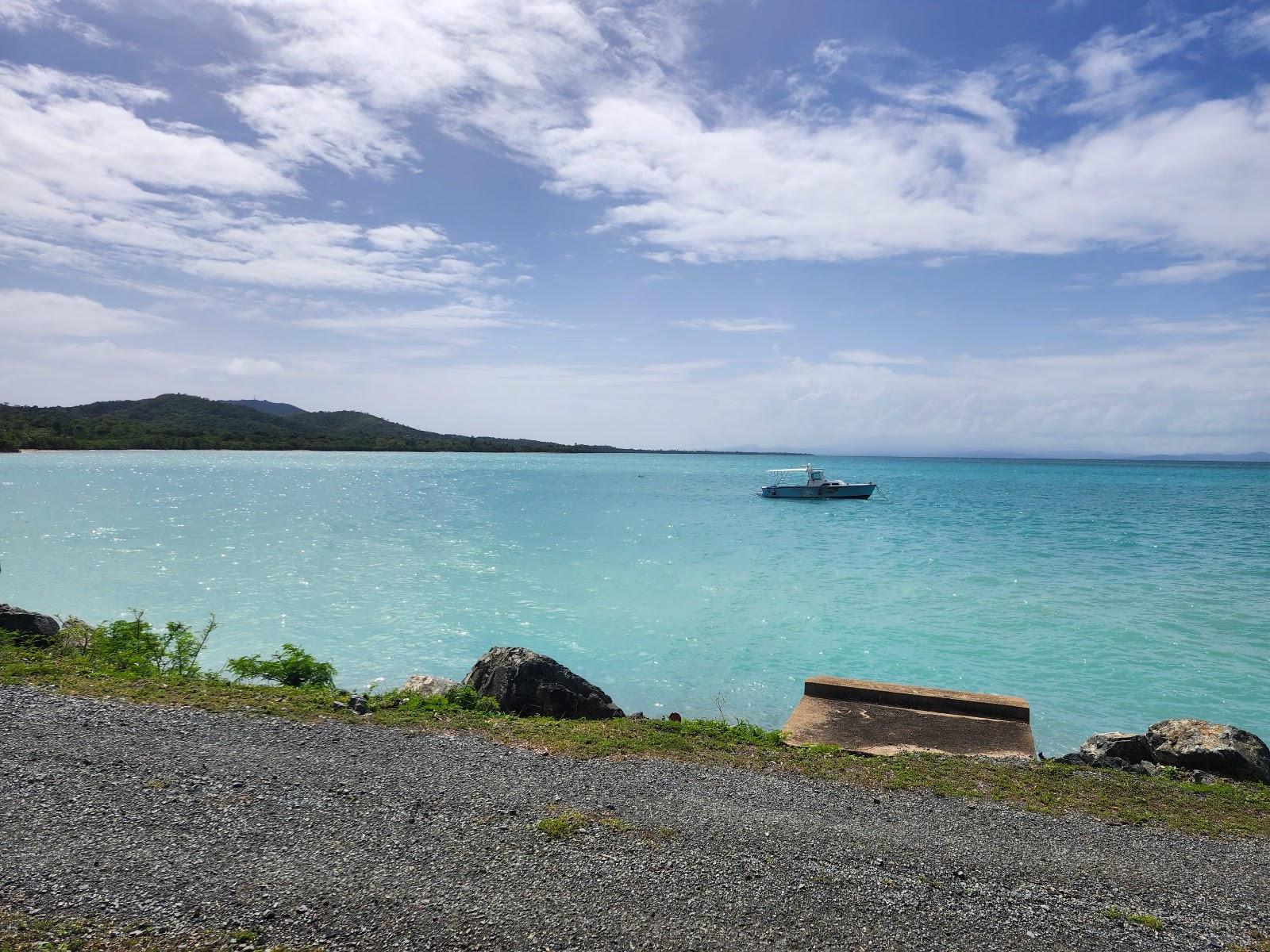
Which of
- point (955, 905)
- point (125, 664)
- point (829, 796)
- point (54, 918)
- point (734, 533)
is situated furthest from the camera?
point (734, 533)

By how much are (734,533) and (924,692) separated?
111 feet

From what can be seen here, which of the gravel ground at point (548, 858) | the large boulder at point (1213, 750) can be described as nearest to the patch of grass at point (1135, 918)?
the gravel ground at point (548, 858)

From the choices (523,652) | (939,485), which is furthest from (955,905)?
(939,485)

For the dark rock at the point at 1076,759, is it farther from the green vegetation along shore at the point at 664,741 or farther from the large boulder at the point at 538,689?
the large boulder at the point at 538,689

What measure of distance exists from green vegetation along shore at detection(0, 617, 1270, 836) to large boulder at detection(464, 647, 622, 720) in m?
0.47

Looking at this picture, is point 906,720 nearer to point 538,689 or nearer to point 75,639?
point 538,689

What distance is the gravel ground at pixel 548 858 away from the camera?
15.8 feet

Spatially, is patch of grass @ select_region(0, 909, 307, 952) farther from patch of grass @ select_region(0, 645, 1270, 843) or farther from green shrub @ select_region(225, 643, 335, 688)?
green shrub @ select_region(225, 643, 335, 688)

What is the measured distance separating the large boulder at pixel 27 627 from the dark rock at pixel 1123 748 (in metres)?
15.6

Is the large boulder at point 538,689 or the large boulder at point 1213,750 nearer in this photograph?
the large boulder at point 1213,750

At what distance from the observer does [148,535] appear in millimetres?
36312

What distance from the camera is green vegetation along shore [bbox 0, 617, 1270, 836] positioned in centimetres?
727

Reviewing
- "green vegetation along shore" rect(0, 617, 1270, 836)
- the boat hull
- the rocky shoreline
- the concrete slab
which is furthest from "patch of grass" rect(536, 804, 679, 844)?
the boat hull

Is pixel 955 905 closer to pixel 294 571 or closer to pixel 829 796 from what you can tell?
pixel 829 796
